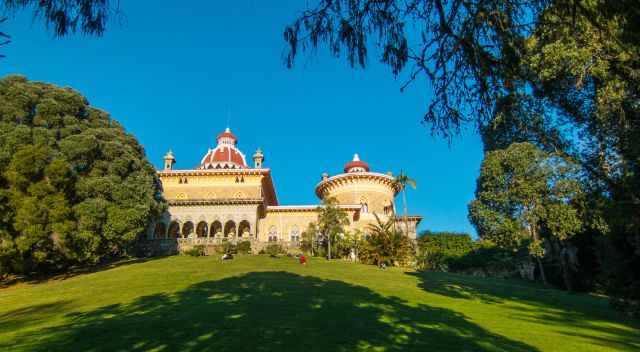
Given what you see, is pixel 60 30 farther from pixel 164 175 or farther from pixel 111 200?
pixel 164 175

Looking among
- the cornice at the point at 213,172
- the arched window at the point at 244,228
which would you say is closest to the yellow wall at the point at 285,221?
the arched window at the point at 244,228

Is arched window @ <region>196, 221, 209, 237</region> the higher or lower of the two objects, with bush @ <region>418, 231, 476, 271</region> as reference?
higher

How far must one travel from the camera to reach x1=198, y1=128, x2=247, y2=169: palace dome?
154ft

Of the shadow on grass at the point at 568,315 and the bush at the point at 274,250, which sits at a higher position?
the bush at the point at 274,250

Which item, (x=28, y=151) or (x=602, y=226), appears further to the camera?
(x=28, y=151)

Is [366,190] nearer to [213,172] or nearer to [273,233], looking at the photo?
[273,233]

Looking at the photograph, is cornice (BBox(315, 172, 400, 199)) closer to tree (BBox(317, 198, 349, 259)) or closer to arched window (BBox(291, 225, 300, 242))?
arched window (BBox(291, 225, 300, 242))

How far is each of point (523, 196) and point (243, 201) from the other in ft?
85.5

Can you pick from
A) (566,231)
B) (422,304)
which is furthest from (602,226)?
(422,304)

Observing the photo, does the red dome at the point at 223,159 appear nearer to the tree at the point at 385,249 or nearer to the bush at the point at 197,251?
the bush at the point at 197,251

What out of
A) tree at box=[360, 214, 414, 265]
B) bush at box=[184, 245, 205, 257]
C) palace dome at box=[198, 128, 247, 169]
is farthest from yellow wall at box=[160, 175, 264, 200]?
tree at box=[360, 214, 414, 265]

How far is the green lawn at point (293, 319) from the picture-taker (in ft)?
22.9

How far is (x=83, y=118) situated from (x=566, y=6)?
1150 inches

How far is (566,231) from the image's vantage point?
19.0m
